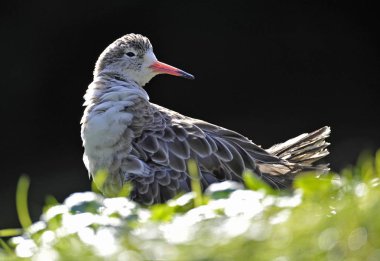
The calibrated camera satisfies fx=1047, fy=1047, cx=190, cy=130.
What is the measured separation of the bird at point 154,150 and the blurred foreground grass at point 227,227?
7.32ft

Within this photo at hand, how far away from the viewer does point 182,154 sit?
20.0 feet

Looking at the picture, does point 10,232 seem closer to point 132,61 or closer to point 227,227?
point 227,227

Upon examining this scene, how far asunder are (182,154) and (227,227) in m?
3.04

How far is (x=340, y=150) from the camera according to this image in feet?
30.6

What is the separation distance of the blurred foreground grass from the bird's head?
3.01 metres

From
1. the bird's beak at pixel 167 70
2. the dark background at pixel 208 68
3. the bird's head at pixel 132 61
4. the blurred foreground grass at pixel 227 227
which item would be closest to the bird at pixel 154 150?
the bird's head at pixel 132 61

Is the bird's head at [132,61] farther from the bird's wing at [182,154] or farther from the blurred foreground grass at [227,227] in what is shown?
the blurred foreground grass at [227,227]

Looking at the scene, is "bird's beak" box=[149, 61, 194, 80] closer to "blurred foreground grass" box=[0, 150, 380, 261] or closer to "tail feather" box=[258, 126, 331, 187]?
"tail feather" box=[258, 126, 331, 187]

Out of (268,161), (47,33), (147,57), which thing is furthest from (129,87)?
(47,33)

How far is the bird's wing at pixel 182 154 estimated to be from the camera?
6.04 m

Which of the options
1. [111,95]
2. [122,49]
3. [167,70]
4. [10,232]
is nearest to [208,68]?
[167,70]

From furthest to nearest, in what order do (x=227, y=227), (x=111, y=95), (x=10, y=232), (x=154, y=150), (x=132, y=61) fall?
1. (x=132, y=61)
2. (x=111, y=95)
3. (x=154, y=150)
4. (x=10, y=232)
5. (x=227, y=227)

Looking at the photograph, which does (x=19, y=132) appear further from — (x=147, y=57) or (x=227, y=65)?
(x=147, y=57)

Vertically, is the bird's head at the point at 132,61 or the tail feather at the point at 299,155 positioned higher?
the bird's head at the point at 132,61
